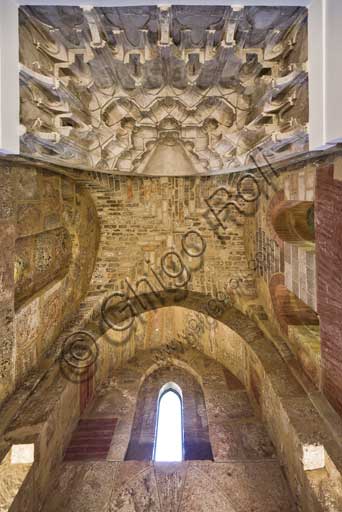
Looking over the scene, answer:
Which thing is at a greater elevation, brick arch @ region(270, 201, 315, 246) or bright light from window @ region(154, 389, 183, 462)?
brick arch @ region(270, 201, 315, 246)

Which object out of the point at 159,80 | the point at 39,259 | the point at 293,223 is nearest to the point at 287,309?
the point at 293,223

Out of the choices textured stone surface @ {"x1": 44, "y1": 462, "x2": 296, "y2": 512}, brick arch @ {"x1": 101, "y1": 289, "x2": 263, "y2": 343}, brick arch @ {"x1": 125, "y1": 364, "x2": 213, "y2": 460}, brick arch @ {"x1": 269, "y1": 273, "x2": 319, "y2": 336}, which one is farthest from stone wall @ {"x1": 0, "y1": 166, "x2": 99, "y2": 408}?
brick arch @ {"x1": 269, "y1": 273, "x2": 319, "y2": 336}

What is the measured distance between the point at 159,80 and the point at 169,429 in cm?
448

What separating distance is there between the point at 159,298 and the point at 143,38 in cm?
408

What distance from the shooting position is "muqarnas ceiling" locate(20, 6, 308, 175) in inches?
79.2

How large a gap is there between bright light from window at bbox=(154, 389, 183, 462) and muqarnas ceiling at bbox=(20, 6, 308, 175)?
3696 mm

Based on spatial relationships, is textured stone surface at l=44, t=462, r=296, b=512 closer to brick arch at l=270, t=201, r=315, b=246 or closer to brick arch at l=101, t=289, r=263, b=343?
brick arch at l=101, t=289, r=263, b=343

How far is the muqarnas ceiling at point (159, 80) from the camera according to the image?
6.60 ft

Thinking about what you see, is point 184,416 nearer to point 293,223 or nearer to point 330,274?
point 330,274

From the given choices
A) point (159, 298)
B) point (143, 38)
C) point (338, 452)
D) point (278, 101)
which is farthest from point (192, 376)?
point (143, 38)

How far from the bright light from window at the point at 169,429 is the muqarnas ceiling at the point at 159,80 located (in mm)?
3696

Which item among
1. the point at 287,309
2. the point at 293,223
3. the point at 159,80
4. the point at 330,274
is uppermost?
the point at 159,80

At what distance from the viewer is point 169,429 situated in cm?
384

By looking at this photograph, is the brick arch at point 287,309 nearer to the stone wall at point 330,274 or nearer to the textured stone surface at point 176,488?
the stone wall at point 330,274
